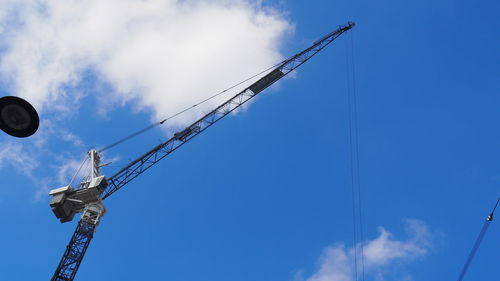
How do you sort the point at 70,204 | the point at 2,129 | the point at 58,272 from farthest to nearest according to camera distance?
the point at 70,204 → the point at 58,272 → the point at 2,129

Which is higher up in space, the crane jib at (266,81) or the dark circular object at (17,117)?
the crane jib at (266,81)

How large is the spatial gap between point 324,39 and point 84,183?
4948 cm

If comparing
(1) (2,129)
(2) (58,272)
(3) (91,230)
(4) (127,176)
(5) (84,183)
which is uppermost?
(4) (127,176)

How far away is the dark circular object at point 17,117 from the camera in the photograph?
14.7 metres

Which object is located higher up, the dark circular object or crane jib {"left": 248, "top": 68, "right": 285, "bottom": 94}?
crane jib {"left": 248, "top": 68, "right": 285, "bottom": 94}

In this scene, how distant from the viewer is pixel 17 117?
14836mm

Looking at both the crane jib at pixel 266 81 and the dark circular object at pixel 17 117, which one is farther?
the crane jib at pixel 266 81

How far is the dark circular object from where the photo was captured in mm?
14672

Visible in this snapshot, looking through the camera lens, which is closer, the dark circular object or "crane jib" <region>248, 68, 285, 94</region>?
the dark circular object

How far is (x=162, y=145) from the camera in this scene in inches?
2835

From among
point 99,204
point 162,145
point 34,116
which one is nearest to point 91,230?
point 99,204

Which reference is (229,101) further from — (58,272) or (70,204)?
(58,272)

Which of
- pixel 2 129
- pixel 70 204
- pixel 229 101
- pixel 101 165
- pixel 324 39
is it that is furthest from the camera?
pixel 324 39

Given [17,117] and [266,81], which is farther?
[266,81]
